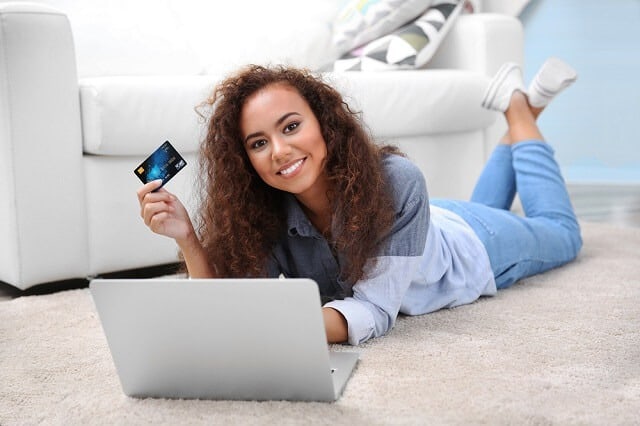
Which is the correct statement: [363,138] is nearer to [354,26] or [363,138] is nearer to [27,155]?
[27,155]

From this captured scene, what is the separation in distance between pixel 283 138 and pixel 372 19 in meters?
1.36

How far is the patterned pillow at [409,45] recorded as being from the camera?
104 inches

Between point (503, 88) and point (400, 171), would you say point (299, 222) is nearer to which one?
point (400, 171)

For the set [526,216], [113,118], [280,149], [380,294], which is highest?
[280,149]

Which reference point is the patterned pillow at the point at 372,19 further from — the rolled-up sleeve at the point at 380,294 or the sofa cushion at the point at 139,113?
the rolled-up sleeve at the point at 380,294

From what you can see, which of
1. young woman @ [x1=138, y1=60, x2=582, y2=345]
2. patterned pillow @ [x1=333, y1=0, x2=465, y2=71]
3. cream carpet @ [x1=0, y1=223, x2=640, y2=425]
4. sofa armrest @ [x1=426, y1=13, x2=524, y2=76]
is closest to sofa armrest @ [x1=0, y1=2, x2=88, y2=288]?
cream carpet @ [x1=0, y1=223, x2=640, y2=425]

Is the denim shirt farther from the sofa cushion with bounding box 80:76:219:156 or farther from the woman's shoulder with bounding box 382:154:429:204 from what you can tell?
the sofa cushion with bounding box 80:76:219:156

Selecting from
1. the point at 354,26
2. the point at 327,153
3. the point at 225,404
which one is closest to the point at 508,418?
the point at 225,404

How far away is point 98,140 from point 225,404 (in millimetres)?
947

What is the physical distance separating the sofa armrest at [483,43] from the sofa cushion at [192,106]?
0.50 ft

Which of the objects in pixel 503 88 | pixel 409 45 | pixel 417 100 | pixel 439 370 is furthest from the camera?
pixel 409 45

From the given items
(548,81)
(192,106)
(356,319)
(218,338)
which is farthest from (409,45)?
(218,338)

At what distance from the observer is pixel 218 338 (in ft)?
3.74

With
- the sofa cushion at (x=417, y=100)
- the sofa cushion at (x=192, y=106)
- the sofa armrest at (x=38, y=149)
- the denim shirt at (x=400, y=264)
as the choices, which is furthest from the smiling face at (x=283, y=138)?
the sofa cushion at (x=417, y=100)
